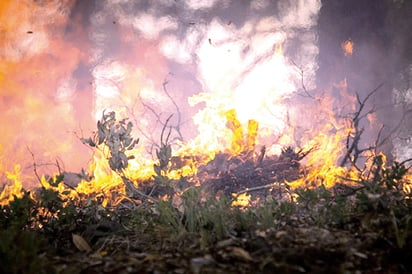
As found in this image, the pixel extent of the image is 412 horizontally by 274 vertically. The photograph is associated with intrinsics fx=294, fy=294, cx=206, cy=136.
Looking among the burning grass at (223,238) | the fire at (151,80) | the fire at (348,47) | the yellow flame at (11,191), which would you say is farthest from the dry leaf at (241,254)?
the fire at (348,47)

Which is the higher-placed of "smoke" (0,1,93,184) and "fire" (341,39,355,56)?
"fire" (341,39,355,56)

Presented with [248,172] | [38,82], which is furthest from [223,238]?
[38,82]

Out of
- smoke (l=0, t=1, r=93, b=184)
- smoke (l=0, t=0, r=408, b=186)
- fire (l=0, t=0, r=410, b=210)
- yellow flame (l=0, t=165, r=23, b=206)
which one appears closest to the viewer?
yellow flame (l=0, t=165, r=23, b=206)

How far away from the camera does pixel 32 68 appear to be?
14.0 metres

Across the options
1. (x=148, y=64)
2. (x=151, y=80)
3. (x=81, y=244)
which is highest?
(x=148, y=64)

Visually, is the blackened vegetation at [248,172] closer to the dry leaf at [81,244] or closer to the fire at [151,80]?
the dry leaf at [81,244]

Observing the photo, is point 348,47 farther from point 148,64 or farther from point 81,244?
point 81,244

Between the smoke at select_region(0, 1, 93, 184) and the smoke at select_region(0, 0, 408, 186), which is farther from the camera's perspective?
the smoke at select_region(0, 0, 408, 186)

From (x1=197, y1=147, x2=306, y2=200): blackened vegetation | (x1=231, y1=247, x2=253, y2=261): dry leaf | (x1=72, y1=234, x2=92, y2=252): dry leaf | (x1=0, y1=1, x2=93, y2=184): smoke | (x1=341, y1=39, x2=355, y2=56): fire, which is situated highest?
(x1=341, y1=39, x2=355, y2=56): fire

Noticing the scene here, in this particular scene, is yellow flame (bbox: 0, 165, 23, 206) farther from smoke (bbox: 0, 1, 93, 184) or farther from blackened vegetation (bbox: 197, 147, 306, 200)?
smoke (bbox: 0, 1, 93, 184)

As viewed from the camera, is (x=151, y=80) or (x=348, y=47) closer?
(x=348, y=47)

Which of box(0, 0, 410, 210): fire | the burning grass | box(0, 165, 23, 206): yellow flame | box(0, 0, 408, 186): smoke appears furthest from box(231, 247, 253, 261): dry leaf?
box(0, 0, 408, 186): smoke

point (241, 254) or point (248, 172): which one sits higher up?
point (248, 172)

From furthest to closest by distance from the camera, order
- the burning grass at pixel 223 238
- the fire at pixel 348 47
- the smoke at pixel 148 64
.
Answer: the fire at pixel 348 47 < the smoke at pixel 148 64 < the burning grass at pixel 223 238
